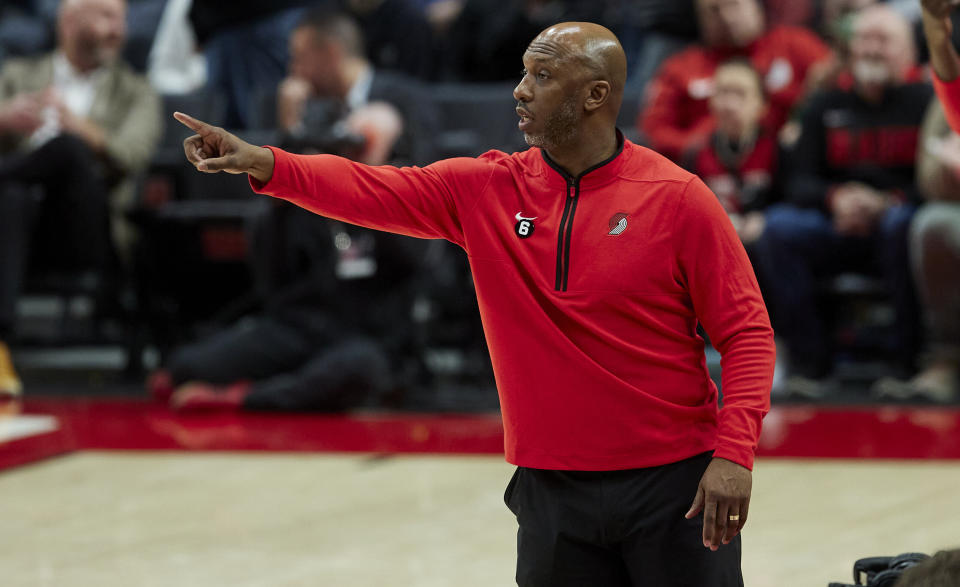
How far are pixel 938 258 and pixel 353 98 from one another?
7.88ft

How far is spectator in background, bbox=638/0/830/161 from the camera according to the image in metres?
5.91

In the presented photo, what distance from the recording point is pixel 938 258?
5.09 meters

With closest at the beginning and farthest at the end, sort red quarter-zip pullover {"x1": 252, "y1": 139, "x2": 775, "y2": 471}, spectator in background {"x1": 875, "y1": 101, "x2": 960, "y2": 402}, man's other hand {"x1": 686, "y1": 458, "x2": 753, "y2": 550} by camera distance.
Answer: man's other hand {"x1": 686, "y1": 458, "x2": 753, "y2": 550}
red quarter-zip pullover {"x1": 252, "y1": 139, "x2": 775, "y2": 471}
spectator in background {"x1": 875, "y1": 101, "x2": 960, "y2": 402}

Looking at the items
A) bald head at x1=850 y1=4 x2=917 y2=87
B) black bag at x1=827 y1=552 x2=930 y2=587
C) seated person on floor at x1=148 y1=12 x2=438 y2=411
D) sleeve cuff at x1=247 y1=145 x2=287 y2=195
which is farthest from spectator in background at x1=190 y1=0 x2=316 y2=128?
black bag at x1=827 y1=552 x2=930 y2=587

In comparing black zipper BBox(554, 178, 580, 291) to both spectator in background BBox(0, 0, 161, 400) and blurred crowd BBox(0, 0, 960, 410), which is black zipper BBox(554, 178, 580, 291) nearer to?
blurred crowd BBox(0, 0, 960, 410)

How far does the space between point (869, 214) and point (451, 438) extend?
1.95 metres

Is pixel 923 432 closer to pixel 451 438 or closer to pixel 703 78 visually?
pixel 451 438

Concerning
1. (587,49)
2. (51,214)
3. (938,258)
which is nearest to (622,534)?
(587,49)

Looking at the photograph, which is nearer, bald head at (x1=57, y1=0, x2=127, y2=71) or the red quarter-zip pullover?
the red quarter-zip pullover

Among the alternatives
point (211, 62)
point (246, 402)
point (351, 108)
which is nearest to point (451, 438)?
point (246, 402)

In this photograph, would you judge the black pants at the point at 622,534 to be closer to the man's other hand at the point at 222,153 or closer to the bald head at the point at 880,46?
the man's other hand at the point at 222,153

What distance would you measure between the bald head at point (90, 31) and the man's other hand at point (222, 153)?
4401 millimetres

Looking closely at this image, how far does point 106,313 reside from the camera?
6.19 m

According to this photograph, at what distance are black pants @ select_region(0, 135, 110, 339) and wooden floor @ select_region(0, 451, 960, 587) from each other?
4.50 feet
